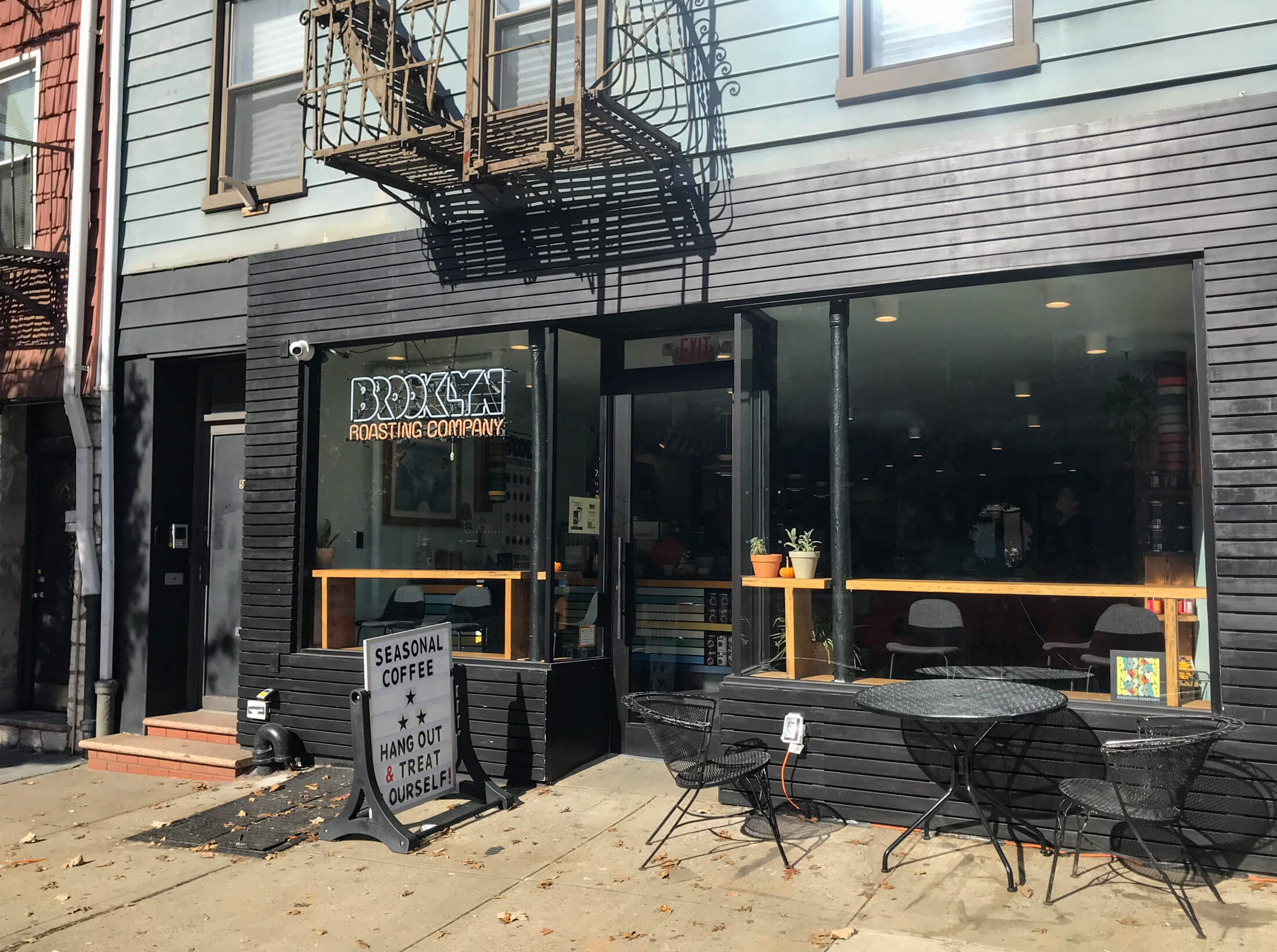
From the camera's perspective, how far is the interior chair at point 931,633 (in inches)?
234

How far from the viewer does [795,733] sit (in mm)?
5859

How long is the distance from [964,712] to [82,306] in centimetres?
767

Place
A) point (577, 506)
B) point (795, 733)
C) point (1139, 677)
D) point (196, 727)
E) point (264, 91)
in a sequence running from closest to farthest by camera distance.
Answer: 1. point (1139, 677)
2. point (795, 733)
3. point (577, 506)
4. point (196, 727)
5. point (264, 91)

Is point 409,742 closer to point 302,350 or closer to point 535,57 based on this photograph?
point 302,350

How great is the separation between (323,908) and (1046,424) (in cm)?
460

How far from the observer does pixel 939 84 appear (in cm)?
586

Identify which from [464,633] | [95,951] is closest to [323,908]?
[95,951]

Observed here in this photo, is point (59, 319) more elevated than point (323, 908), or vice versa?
point (59, 319)

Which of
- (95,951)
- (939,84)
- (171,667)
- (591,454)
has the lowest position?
(95,951)

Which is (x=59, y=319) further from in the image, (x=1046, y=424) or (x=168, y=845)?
(x=1046, y=424)

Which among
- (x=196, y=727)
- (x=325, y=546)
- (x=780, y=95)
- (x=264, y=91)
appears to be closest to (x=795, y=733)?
(x=780, y=95)

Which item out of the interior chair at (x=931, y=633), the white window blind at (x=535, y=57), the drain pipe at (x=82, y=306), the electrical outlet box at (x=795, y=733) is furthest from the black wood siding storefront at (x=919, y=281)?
the drain pipe at (x=82, y=306)

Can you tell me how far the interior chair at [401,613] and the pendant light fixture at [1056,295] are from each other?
14.8 ft

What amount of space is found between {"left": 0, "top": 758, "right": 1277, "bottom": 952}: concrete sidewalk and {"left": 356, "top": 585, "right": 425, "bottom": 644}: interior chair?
1.83 m
